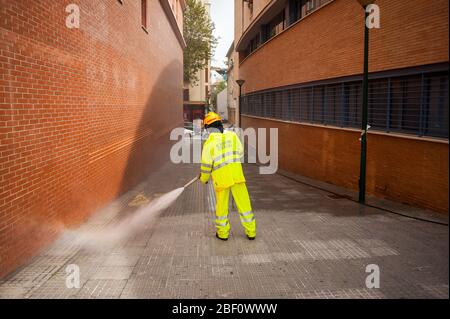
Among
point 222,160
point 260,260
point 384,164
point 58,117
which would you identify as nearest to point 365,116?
point 384,164

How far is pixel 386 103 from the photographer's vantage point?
8719 mm

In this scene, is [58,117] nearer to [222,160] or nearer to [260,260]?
[222,160]

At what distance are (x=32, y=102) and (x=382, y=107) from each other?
6838mm

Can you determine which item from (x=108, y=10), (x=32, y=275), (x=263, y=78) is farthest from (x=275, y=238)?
(x=263, y=78)

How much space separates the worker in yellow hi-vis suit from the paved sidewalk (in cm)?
26

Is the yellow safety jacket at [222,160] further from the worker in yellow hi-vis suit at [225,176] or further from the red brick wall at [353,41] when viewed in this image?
the red brick wall at [353,41]

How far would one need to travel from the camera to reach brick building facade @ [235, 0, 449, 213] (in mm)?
7191

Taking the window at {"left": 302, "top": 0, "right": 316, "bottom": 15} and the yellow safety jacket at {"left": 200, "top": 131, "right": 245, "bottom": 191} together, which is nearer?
the yellow safety jacket at {"left": 200, "top": 131, "right": 245, "bottom": 191}

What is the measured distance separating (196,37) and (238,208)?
3884 cm

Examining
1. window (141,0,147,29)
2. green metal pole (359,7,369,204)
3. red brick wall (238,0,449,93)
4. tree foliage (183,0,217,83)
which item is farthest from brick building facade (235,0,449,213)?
tree foliage (183,0,217,83)

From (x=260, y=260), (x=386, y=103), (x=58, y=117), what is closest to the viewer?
(x=260, y=260)

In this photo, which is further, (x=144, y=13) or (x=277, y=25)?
(x=277, y=25)

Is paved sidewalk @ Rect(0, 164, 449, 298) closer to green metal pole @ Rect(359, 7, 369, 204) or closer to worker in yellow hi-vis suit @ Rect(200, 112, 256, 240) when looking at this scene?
worker in yellow hi-vis suit @ Rect(200, 112, 256, 240)

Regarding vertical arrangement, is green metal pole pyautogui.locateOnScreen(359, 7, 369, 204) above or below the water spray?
above
